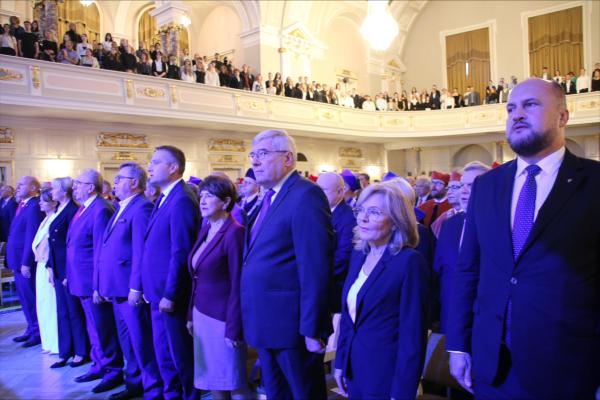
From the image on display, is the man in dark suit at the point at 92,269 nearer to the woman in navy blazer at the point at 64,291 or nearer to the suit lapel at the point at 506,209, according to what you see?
the woman in navy blazer at the point at 64,291

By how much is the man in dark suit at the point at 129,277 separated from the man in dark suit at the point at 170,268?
190 millimetres

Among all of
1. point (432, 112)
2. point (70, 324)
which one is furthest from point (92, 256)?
point (432, 112)

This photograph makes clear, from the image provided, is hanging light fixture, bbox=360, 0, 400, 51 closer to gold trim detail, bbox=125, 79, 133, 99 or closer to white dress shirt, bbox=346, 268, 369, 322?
gold trim detail, bbox=125, 79, 133, 99

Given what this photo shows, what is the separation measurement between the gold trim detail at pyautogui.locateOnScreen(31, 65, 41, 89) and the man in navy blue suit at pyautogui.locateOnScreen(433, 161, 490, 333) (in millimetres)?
8994

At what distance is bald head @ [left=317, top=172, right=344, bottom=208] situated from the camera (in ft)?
12.1

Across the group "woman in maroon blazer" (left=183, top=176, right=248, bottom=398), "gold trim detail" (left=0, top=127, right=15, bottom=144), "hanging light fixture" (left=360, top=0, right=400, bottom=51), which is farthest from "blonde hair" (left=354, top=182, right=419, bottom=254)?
"hanging light fixture" (left=360, top=0, right=400, bottom=51)

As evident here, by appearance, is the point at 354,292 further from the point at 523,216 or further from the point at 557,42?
the point at 557,42

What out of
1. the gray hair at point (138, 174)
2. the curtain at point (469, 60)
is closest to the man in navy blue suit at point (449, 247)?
the gray hair at point (138, 174)

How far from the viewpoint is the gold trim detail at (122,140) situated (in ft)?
38.8

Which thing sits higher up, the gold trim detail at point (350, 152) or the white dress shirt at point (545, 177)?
the gold trim detail at point (350, 152)

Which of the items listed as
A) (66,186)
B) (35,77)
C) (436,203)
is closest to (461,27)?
(35,77)

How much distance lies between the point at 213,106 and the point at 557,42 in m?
13.8

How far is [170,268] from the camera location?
3.14 meters

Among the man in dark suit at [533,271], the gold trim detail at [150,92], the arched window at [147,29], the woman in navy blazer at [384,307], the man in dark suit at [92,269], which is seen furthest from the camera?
the arched window at [147,29]
